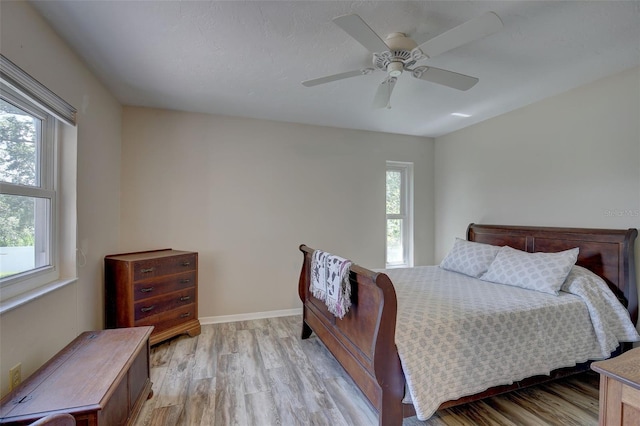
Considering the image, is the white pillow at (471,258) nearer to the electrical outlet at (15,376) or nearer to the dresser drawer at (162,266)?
the dresser drawer at (162,266)

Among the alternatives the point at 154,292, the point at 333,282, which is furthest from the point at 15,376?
the point at 333,282

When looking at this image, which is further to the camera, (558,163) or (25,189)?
(558,163)

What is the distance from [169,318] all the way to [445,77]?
3095mm

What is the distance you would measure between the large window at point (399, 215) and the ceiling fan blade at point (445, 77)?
2.32 m

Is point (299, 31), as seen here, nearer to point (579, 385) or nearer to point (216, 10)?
point (216, 10)

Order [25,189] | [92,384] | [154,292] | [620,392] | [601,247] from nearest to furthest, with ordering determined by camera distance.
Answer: [620,392], [92,384], [25,189], [601,247], [154,292]

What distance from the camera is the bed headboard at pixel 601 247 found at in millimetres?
2295

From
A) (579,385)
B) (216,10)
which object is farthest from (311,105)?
(579,385)

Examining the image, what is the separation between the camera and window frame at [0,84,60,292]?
163 cm

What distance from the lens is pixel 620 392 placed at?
107 cm

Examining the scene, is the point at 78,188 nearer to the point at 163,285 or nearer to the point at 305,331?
the point at 163,285

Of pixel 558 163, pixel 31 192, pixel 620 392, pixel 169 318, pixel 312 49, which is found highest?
pixel 312 49

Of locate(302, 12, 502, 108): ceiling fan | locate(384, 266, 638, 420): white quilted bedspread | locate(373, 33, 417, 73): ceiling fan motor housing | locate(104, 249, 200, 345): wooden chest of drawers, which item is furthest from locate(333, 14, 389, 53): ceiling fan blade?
locate(104, 249, 200, 345): wooden chest of drawers

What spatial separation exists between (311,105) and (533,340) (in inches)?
108
